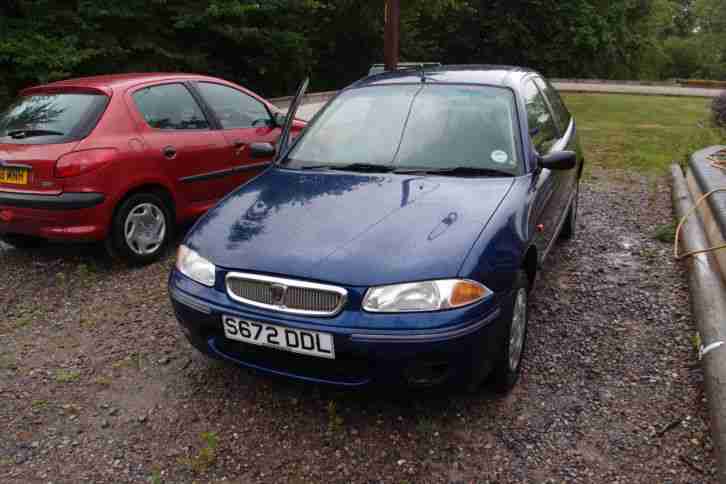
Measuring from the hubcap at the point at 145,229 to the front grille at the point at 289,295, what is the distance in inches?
93.4

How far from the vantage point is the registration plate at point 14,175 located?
4215mm

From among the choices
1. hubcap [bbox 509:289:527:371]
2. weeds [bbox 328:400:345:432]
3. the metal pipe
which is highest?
hubcap [bbox 509:289:527:371]

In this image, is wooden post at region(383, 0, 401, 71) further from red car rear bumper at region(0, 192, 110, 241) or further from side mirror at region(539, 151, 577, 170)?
A: side mirror at region(539, 151, 577, 170)

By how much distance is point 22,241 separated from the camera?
197 inches

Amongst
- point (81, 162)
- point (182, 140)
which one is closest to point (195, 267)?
point (81, 162)

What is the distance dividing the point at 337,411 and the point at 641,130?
1162cm

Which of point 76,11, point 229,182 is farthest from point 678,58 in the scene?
point 229,182

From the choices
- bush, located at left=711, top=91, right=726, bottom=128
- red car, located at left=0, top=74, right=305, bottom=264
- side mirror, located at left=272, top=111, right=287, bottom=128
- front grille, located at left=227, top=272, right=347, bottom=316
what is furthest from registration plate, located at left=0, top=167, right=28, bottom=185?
bush, located at left=711, top=91, right=726, bottom=128

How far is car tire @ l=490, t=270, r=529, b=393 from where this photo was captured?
8.79 feet

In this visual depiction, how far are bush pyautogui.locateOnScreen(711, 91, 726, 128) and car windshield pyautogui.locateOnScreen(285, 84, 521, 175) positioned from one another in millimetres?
6870

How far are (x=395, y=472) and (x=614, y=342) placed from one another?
1.72 meters

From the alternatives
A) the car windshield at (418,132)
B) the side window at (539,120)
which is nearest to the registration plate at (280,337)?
the car windshield at (418,132)

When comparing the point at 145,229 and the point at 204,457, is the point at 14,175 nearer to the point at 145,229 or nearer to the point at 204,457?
the point at 145,229

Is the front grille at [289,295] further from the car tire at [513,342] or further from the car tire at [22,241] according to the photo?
the car tire at [22,241]
